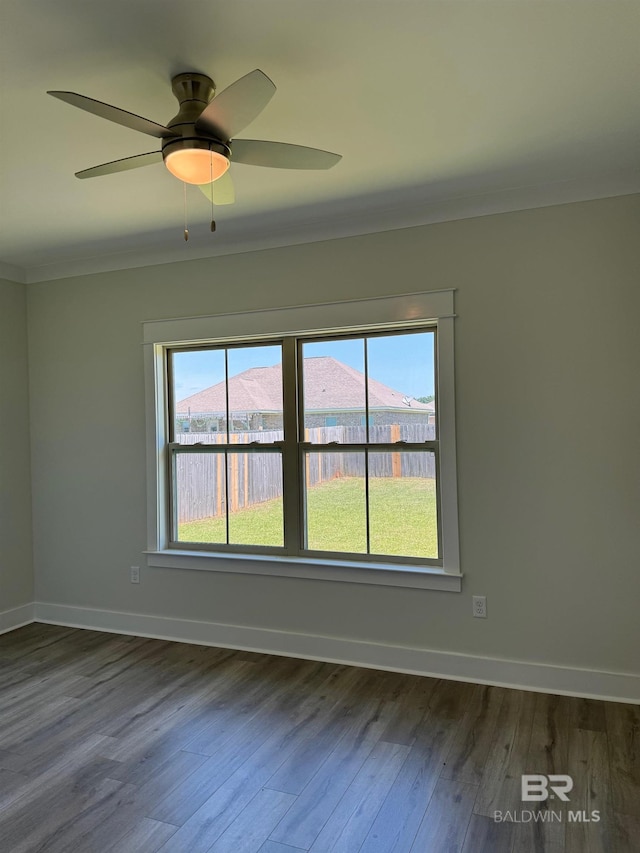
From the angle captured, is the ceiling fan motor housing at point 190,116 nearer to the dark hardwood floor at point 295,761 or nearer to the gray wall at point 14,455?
the dark hardwood floor at point 295,761

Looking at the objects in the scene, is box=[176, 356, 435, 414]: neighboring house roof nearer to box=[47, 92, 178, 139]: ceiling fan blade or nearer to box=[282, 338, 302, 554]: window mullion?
box=[282, 338, 302, 554]: window mullion

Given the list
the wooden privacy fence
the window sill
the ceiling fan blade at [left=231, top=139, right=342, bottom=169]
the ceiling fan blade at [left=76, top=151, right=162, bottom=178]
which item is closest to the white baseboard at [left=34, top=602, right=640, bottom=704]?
the window sill

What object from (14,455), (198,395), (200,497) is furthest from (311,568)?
(14,455)

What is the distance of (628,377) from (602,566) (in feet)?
3.15

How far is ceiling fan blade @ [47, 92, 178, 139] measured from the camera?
60.8 inches

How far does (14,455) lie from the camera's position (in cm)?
414

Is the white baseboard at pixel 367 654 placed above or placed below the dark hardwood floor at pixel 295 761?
above

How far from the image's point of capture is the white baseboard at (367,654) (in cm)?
282

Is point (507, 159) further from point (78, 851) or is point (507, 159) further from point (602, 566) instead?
point (78, 851)

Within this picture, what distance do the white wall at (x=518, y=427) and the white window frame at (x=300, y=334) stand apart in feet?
0.21

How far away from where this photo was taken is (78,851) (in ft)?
6.03

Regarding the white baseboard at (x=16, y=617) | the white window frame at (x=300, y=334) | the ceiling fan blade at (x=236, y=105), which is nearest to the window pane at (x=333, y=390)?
the white window frame at (x=300, y=334)

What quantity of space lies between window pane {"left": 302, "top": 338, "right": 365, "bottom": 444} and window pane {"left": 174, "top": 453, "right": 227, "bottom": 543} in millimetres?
717

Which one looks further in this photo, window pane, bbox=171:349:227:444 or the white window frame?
window pane, bbox=171:349:227:444
